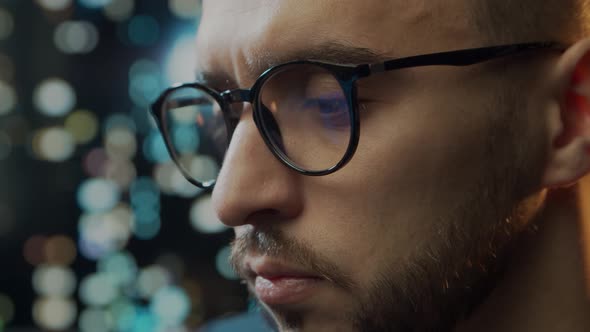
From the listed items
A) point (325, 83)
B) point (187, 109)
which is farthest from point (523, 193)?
point (187, 109)

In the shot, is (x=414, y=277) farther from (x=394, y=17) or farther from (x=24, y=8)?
(x=24, y=8)

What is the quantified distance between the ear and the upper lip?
434 mm

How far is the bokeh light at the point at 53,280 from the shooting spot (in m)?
3.19

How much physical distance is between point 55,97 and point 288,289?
2.62 meters

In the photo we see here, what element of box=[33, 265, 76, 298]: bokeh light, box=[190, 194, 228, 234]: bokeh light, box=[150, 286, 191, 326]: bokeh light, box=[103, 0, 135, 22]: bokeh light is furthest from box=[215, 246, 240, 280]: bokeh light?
box=[103, 0, 135, 22]: bokeh light

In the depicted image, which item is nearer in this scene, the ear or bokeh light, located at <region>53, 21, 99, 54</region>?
the ear

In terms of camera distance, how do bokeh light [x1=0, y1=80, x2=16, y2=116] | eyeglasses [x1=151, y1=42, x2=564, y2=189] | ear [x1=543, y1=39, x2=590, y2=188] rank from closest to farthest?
1. eyeglasses [x1=151, y1=42, x2=564, y2=189]
2. ear [x1=543, y1=39, x2=590, y2=188]
3. bokeh light [x1=0, y1=80, x2=16, y2=116]

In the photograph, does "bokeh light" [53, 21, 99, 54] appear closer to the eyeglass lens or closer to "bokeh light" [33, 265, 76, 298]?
"bokeh light" [33, 265, 76, 298]

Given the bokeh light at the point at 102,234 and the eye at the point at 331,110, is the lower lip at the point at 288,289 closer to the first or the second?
the eye at the point at 331,110

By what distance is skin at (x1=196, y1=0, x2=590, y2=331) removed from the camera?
2.99ft

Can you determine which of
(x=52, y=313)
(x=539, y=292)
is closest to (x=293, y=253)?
(x=539, y=292)

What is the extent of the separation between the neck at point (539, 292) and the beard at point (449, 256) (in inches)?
1.6

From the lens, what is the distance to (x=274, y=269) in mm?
967

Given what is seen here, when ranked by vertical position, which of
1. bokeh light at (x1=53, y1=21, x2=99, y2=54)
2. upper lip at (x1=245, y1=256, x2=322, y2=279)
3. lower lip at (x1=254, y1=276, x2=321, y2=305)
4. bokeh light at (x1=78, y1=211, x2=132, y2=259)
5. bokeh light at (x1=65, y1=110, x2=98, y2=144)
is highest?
bokeh light at (x1=53, y1=21, x2=99, y2=54)
